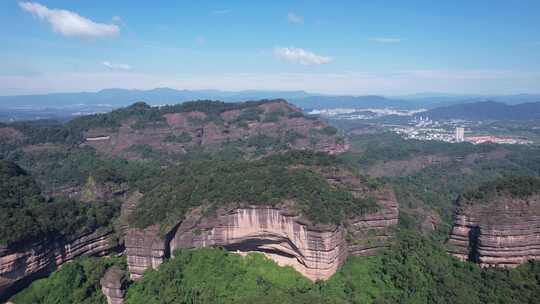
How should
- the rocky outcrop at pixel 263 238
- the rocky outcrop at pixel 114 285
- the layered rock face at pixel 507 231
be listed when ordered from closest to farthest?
the rocky outcrop at pixel 263 238
the layered rock face at pixel 507 231
the rocky outcrop at pixel 114 285

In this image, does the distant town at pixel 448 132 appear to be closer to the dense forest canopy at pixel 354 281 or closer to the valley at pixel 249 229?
the valley at pixel 249 229

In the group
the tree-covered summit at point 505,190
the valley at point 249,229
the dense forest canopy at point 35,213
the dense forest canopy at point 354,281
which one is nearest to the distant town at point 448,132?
the tree-covered summit at point 505,190

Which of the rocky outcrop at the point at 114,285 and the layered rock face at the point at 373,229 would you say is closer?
the rocky outcrop at the point at 114,285

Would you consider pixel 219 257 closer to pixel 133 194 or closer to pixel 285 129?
pixel 133 194

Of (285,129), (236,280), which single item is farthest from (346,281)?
(285,129)

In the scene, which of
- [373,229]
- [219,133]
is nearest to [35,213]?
[373,229]

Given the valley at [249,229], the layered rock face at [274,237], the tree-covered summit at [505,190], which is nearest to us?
the layered rock face at [274,237]

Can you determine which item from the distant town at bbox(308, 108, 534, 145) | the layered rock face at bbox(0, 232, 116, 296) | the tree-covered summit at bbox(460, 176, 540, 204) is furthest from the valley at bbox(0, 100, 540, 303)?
the distant town at bbox(308, 108, 534, 145)
